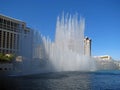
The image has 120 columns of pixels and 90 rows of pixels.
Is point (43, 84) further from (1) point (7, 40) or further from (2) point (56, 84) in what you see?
(1) point (7, 40)

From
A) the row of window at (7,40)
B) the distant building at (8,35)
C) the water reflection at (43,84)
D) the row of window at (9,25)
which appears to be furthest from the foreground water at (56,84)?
the row of window at (9,25)

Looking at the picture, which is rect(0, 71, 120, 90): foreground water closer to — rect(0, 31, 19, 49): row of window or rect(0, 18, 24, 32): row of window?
rect(0, 31, 19, 49): row of window

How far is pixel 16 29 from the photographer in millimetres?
135250

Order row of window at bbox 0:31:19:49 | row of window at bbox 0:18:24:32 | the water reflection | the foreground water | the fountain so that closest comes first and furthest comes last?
the water reflection < the foreground water < the fountain < row of window at bbox 0:31:19:49 < row of window at bbox 0:18:24:32

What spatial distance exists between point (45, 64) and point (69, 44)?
661 inches

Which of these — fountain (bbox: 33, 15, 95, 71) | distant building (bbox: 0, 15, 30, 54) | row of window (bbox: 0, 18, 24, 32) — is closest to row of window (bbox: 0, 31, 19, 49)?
distant building (bbox: 0, 15, 30, 54)

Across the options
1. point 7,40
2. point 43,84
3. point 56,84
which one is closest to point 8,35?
point 7,40

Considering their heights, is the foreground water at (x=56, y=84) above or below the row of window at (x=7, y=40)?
below

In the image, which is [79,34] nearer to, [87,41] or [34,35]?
[34,35]

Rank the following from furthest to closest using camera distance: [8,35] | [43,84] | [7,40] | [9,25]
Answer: [9,25]
[8,35]
[7,40]
[43,84]

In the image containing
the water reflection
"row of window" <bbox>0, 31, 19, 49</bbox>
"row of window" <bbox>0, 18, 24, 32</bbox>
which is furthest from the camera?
"row of window" <bbox>0, 18, 24, 32</bbox>

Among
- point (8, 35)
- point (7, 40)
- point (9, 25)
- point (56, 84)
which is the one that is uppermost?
point (9, 25)

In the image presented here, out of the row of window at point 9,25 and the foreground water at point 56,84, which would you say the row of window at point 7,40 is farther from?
the foreground water at point 56,84

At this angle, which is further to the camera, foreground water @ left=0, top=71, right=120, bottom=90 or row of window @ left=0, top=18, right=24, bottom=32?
row of window @ left=0, top=18, right=24, bottom=32
